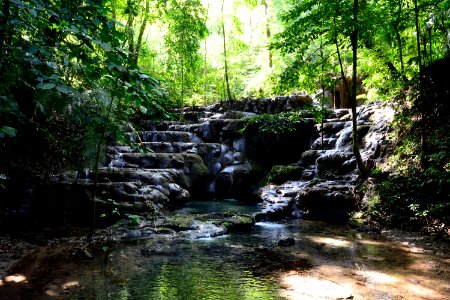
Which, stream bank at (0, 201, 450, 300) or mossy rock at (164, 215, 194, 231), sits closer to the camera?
Result: stream bank at (0, 201, 450, 300)

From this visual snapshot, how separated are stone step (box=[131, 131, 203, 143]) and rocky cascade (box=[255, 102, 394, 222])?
559cm

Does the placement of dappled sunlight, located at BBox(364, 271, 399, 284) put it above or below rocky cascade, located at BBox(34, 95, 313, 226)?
below

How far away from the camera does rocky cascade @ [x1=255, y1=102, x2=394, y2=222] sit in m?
9.26

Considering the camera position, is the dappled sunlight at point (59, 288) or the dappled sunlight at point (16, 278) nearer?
the dappled sunlight at point (59, 288)

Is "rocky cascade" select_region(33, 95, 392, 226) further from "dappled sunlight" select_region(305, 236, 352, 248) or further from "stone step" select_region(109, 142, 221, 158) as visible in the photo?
"dappled sunlight" select_region(305, 236, 352, 248)

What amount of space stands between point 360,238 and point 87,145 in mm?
6116

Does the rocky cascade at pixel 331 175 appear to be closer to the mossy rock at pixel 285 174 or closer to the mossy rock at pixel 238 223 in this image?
the mossy rock at pixel 285 174

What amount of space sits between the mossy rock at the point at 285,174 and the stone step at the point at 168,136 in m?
5.01

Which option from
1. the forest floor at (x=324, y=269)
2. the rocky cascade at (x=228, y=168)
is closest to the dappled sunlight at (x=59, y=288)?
the forest floor at (x=324, y=269)

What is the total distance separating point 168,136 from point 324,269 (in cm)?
1211

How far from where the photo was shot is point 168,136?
16.0 metres

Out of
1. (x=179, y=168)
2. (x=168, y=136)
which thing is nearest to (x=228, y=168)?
(x=179, y=168)

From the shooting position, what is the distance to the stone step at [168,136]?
1572cm

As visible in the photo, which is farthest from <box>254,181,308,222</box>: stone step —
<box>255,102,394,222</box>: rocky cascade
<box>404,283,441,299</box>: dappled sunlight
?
<box>404,283,441,299</box>: dappled sunlight
